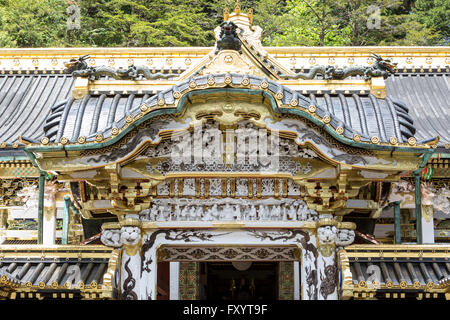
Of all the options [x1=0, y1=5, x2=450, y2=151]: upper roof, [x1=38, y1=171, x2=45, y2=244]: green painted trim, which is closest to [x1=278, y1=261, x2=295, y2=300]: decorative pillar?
[x1=0, y1=5, x2=450, y2=151]: upper roof

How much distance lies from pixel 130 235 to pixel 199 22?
23978 millimetres

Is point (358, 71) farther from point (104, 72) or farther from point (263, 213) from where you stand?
point (104, 72)

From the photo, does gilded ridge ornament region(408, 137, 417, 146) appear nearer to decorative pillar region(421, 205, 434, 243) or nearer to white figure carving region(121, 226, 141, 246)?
white figure carving region(121, 226, 141, 246)

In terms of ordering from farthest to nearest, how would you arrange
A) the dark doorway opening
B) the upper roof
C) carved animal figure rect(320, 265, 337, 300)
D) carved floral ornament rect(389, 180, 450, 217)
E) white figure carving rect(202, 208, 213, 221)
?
the dark doorway opening → carved floral ornament rect(389, 180, 450, 217) → white figure carving rect(202, 208, 213, 221) → carved animal figure rect(320, 265, 337, 300) → the upper roof

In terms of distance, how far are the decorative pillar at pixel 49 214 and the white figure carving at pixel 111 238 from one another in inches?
201

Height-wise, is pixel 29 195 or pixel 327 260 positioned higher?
pixel 29 195

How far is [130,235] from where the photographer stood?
368 inches

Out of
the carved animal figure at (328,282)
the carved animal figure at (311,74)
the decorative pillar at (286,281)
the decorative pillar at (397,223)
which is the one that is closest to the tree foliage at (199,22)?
the decorative pillar at (286,281)

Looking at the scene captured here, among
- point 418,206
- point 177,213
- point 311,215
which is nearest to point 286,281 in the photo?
point 418,206

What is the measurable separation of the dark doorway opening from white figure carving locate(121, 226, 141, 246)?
6.58m

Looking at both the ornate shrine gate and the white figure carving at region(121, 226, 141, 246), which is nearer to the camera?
the ornate shrine gate

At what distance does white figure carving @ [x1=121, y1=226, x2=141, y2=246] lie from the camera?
30.6ft

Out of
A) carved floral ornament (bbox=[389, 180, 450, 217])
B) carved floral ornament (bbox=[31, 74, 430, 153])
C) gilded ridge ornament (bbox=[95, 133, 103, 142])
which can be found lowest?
carved floral ornament (bbox=[389, 180, 450, 217])

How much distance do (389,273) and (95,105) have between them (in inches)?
168
